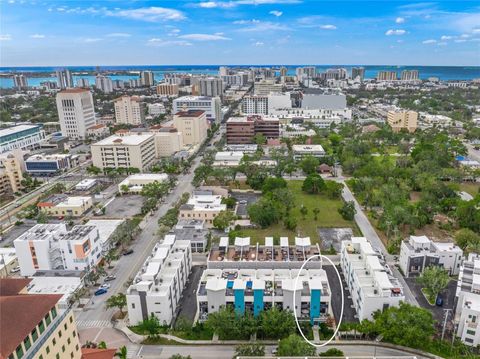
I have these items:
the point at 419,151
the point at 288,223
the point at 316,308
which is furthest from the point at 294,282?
the point at 419,151

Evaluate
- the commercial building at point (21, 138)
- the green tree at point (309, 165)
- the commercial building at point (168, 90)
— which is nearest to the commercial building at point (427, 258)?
the green tree at point (309, 165)

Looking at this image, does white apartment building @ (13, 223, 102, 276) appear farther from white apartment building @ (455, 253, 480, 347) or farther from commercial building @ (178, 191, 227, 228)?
white apartment building @ (455, 253, 480, 347)

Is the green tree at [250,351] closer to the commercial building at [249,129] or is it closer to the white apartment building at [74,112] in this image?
the commercial building at [249,129]

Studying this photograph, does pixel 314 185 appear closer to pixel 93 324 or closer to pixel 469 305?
pixel 469 305

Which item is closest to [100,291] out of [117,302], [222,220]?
[117,302]

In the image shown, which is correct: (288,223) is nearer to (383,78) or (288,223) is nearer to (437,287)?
(437,287)
